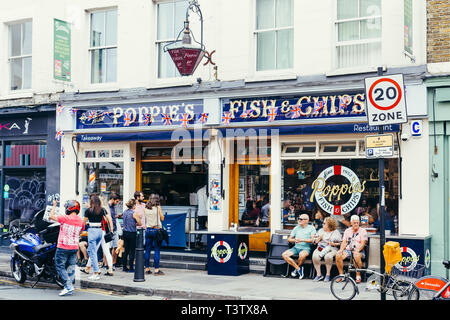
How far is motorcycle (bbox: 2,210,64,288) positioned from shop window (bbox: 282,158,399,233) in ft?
17.6

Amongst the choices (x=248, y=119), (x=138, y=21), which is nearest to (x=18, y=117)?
(x=138, y=21)

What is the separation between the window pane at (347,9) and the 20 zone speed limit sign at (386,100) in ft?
17.2

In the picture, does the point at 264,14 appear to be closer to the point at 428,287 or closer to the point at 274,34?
the point at 274,34

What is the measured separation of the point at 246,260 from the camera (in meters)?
13.9

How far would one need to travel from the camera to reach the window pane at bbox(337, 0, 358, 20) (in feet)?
44.8

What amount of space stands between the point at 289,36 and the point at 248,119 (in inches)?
87.7

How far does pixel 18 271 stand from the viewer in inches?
508

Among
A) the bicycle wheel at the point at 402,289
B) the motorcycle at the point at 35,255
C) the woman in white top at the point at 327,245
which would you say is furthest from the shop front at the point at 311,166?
the motorcycle at the point at 35,255

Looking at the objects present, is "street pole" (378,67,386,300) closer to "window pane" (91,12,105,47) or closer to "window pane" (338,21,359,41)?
"window pane" (338,21,359,41)

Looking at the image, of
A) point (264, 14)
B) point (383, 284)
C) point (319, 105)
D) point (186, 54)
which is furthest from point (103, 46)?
point (383, 284)

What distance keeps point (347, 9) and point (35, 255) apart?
8.67 m

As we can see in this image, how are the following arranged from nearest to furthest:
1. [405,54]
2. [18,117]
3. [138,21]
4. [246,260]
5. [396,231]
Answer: [405,54]
[396,231]
[246,260]
[138,21]
[18,117]

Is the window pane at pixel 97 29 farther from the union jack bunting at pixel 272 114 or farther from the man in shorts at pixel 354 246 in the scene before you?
the man in shorts at pixel 354 246

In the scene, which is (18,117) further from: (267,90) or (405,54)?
(405,54)
